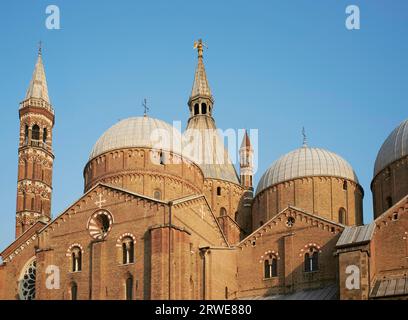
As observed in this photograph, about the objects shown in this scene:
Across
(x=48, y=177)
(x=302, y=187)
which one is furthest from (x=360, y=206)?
(x=48, y=177)

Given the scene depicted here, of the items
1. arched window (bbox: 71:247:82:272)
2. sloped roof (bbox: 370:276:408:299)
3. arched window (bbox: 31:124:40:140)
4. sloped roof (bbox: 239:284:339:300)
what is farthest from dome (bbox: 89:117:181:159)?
sloped roof (bbox: 370:276:408:299)

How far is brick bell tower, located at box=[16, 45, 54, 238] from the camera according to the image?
52.0 meters

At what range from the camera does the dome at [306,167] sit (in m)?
47.9

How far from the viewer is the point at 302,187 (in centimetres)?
4775

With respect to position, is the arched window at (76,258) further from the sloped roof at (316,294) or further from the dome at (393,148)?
the dome at (393,148)

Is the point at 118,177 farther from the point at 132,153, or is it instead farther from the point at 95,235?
the point at 95,235

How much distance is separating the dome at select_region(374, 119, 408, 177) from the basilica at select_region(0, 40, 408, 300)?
65 millimetres

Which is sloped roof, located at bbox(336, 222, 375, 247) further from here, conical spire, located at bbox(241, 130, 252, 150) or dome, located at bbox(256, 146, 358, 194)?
conical spire, located at bbox(241, 130, 252, 150)

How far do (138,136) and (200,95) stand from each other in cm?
1730

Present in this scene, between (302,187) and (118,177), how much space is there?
35.6ft

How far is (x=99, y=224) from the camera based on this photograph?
40969 millimetres

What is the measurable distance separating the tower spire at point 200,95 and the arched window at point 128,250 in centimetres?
2432
